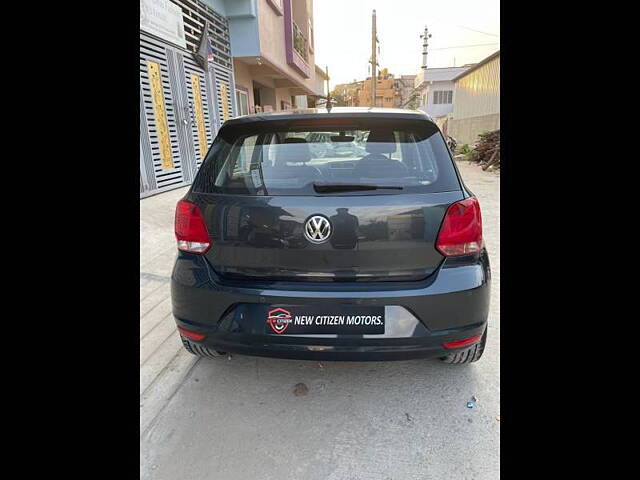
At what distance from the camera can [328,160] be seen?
1.98 metres

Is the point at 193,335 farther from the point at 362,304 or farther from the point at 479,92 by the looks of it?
the point at 479,92

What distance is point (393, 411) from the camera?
6.63 ft

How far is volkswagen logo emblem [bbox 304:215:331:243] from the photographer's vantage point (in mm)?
1640

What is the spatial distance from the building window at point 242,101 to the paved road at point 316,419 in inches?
382

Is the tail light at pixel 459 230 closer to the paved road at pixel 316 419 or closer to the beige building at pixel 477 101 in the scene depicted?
the paved road at pixel 316 419

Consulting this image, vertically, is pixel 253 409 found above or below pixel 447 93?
below

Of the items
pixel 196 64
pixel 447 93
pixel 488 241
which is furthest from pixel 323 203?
pixel 447 93

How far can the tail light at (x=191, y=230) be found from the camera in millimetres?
1803

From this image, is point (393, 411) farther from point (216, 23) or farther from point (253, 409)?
point (216, 23)

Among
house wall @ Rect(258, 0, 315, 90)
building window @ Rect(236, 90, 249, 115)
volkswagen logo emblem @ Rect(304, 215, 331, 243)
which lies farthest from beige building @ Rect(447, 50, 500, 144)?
volkswagen logo emblem @ Rect(304, 215, 331, 243)

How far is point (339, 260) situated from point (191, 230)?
0.78 m

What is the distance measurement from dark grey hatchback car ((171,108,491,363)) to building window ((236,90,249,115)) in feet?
32.5

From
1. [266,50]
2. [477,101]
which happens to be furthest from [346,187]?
[477,101]

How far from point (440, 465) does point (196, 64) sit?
28.6 feet
